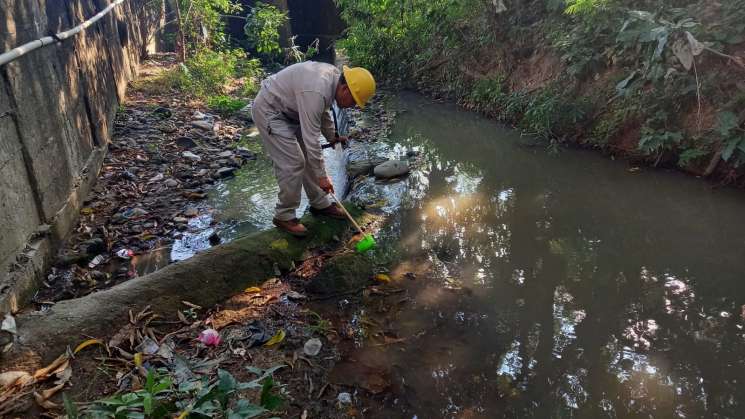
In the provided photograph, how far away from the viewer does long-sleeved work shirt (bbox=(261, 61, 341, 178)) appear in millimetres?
3480

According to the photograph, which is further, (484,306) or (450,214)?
(450,214)

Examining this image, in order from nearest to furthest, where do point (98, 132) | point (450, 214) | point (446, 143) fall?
point (450, 214) < point (98, 132) < point (446, 143)

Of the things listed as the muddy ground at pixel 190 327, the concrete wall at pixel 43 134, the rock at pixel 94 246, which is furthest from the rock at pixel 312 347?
the rock at pixel 94 246

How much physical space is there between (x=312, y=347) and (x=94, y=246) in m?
2.37

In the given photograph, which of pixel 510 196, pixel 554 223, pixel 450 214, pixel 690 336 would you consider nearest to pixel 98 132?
pixel 450 214

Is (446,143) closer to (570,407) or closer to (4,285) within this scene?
(570,407)

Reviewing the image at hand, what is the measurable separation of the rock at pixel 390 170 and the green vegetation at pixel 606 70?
2.14 metres

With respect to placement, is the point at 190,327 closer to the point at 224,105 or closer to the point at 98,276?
the point at 98,276

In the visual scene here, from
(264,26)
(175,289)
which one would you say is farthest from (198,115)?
(175,289)

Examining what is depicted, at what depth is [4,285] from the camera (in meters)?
3.01

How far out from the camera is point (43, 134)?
3.88 metres

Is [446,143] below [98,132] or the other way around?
below

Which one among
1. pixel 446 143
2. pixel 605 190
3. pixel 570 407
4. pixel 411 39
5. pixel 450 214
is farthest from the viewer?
pixel 411 39

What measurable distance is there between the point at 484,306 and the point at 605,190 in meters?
2.56
